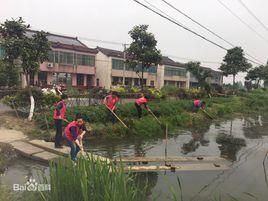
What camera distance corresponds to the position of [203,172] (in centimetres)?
980

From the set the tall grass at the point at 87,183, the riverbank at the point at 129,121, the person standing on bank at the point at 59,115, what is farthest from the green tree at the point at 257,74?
the tall grass at the point at 87,183

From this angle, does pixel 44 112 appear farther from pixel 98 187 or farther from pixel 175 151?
pixel 98 187

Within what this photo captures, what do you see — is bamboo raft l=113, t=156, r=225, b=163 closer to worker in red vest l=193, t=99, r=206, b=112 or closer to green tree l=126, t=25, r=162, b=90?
worker in red vest l=193, t=99, r=206, b=112

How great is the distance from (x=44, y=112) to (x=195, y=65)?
110 feet

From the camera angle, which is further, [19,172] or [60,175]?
[19,172]

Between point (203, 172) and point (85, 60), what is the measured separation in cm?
3607

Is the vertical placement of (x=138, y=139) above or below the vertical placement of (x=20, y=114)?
below

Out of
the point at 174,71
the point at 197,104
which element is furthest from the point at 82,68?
the point at 197,104

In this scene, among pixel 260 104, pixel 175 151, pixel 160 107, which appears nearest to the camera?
pixel 175 151

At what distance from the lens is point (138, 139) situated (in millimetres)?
14688

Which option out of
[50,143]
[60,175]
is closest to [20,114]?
[50,143]

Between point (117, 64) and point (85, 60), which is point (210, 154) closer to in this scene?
point (85, 60)

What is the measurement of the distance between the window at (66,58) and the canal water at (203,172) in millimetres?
24622

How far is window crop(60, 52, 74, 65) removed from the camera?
4027 cm
